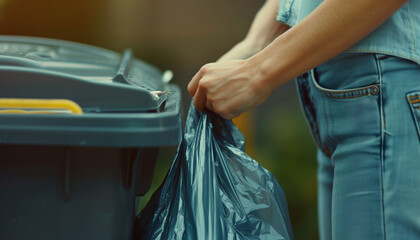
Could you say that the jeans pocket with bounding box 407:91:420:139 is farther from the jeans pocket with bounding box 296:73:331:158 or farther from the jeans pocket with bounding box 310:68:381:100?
the jeans pocket with bounding box 296:73:331:158

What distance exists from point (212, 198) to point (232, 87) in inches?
11.6

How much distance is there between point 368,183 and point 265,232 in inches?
11.7

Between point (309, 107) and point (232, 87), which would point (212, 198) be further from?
point (309, 107)

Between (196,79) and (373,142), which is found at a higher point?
(196,79)

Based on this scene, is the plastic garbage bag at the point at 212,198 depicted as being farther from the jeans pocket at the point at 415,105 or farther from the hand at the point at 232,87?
the jeans pocket at the point at 415,105

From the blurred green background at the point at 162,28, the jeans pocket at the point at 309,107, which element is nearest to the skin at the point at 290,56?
the jeans pocket at the point at 309,107

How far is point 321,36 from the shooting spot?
1283 millimetres

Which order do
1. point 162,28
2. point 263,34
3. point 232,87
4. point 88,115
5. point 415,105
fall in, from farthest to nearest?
point 162,28
point 263,34
point 232,87
point 415,105
point 88,115

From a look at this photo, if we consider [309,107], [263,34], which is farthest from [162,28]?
[309,107]

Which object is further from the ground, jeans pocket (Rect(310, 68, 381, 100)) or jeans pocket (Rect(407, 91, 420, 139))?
jeans pocket (Rect(310, 68, 381, 100))

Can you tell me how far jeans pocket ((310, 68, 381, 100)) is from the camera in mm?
1311

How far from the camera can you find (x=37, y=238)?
1.26 meters

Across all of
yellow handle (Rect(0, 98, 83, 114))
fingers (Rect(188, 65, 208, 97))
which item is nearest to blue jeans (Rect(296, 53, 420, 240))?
fingers (Rect(188, 65, 208, 97))

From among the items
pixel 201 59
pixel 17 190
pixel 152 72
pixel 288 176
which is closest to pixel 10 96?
pixel 17 190
